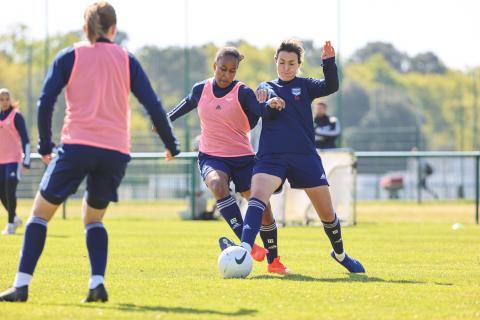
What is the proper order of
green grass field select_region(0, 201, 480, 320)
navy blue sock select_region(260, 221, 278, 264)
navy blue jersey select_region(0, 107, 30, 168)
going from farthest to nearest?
navy blue jersey select_region(0, 107, 30, 168), navy blue sock select_region(260, 221, 278, 264), green grass field select_region(0, 201, 480, 320)

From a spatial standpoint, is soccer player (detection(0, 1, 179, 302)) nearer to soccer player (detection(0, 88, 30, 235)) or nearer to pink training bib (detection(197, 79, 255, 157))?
pink training bib (detection(197, 79, 255, 157))

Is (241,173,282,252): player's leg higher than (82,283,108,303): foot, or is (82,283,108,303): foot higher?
(241,173,282,252): player's leg

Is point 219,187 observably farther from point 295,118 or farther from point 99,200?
point 99,200

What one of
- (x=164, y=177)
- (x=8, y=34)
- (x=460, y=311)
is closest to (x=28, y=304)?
(x=460, y=311)

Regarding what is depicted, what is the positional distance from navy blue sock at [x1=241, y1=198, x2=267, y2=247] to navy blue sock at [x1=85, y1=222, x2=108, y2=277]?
6.03ft

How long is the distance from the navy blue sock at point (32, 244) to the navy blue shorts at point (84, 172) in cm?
22

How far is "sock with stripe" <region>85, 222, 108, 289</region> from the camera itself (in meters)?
7.19

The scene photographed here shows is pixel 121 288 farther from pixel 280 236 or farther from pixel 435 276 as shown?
pixel 280 236

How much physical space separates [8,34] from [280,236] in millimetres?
32154

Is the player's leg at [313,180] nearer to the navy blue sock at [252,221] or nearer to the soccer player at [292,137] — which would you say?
the soccer player at [292,137]

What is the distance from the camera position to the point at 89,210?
7.22 metres

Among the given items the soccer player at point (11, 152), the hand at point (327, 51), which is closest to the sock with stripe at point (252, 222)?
the hand at point (327, 51)

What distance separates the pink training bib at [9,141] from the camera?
55.1ft

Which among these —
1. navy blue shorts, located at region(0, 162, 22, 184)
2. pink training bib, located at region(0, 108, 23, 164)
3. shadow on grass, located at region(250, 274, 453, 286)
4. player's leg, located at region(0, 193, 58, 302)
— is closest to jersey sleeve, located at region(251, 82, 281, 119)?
shadow on grass, located at region(250, 274, 453, 286)
